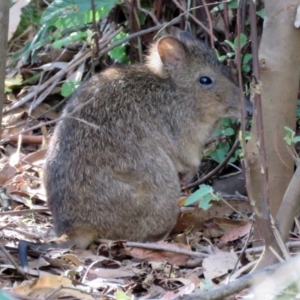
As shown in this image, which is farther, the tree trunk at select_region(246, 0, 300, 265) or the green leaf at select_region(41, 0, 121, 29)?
the green leaf at select_region(41, 0, 121, 29)

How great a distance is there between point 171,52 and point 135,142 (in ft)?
3.05

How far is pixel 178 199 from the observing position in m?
5.28

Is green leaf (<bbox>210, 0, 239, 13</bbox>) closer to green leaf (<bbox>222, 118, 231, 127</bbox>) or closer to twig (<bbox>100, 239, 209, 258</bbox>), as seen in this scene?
green leaf (<bbox>222, 118, 231, 127</bbox>)

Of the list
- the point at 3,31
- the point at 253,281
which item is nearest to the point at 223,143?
the point at 3,31

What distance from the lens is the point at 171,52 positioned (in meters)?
5.75

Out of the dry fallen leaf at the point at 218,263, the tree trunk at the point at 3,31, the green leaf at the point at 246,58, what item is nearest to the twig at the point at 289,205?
the dry fallen leaf at the point at 218,263

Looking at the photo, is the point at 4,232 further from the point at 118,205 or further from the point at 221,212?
the point at 221,212

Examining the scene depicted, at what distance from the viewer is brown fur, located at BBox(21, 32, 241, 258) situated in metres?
4.96

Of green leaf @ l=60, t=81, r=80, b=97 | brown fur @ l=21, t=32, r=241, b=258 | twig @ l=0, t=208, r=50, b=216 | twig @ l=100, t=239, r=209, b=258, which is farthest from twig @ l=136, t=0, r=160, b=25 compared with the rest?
twig @ l=100, t=239, r=209, b=258

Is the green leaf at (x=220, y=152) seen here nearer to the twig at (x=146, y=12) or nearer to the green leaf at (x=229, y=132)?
the green leaf at (x=229, y=132)

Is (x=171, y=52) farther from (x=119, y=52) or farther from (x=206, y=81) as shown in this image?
(x=119, y=52)

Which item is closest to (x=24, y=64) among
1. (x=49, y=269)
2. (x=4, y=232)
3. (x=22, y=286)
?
(x=4, y=232)

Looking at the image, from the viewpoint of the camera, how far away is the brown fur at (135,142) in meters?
4.96

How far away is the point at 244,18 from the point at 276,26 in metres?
1.89
